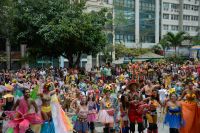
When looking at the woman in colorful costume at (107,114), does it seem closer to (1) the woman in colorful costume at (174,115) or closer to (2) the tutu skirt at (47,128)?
(1) the woman in colorful costume at (174,115)

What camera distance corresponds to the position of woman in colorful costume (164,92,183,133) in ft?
41.2

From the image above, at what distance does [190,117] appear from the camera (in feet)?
41.4

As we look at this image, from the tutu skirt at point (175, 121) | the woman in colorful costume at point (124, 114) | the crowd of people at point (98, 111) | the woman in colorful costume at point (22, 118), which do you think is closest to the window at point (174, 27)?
the crowd of people at point (98, 111)

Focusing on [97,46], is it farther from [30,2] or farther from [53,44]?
[30,2]

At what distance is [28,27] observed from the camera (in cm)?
3653

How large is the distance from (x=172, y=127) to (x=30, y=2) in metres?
26.9

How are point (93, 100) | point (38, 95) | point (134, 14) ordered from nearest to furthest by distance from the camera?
point (38, 95) < point (93, 100) < point (134, 14)

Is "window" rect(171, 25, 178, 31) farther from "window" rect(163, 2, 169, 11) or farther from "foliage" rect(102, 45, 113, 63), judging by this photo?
"foliage" rect(102, 45, 113, 63)

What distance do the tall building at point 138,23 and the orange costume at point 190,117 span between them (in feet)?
191

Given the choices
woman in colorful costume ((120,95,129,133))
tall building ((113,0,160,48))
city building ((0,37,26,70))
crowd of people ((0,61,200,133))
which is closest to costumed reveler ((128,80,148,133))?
crowd of people ((0,61,200,133))

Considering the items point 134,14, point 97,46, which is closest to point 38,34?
point 97,46

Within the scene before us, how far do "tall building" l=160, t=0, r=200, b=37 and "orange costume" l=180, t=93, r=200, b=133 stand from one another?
72866mm

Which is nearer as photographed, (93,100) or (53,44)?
(93,100)

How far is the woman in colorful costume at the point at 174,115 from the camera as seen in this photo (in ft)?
41.2
